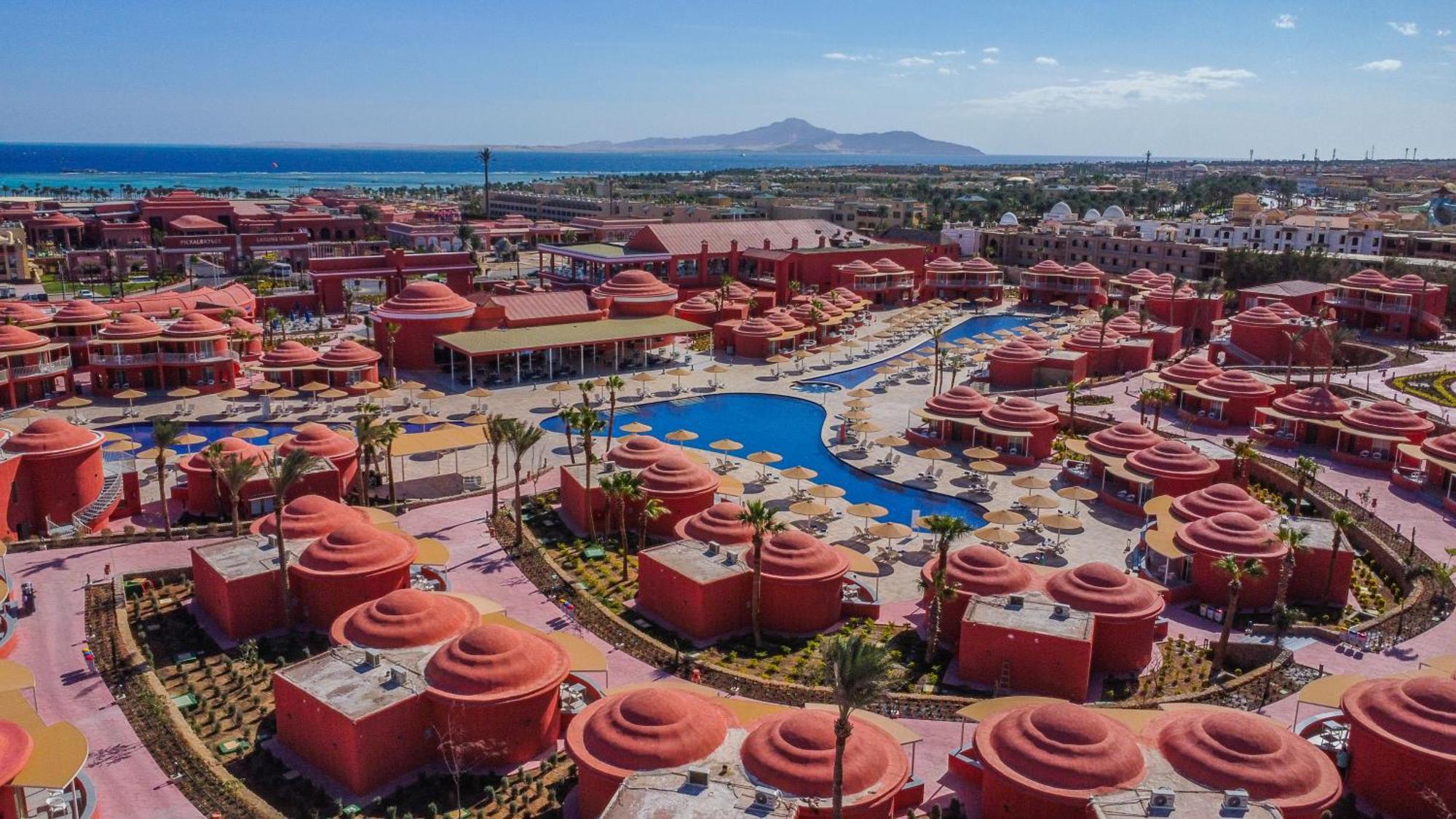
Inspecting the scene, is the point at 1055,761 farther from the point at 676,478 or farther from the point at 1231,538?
the point at 676,478

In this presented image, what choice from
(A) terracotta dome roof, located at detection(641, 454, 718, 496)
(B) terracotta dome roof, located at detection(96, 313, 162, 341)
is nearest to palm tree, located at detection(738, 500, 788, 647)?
(A) terracotta dome roof, located at detection(641, 454, 718, 496)

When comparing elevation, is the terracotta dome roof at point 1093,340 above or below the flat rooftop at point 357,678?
above

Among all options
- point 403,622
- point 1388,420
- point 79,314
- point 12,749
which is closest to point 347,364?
point 79,314

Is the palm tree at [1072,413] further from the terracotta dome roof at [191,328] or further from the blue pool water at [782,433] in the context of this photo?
the terracotta dome roof at [191,328]

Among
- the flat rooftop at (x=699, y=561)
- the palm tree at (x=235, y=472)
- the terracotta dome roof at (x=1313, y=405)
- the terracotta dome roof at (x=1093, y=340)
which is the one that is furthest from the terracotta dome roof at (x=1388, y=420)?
the palm tree at (x=235, y=472)

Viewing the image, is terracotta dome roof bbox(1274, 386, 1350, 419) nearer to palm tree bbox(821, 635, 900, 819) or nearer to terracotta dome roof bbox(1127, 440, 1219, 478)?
terracotta dome roof bbox(1127, 440, 1219, 478)

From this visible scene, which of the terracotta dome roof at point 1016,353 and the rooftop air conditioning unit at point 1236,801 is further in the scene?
the terracotta dome roof at point 1016,353

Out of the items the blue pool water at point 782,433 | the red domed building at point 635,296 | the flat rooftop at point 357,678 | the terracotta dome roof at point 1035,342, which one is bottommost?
the blue pool water at point 782,433

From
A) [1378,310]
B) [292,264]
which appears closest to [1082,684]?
[1378,310]
